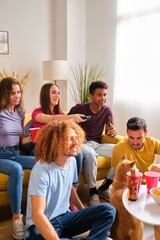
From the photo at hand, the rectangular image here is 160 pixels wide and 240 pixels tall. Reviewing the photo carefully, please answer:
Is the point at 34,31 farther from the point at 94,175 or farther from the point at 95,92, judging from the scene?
the point at 94,175

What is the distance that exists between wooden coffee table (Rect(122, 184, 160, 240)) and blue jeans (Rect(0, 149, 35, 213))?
84 cm

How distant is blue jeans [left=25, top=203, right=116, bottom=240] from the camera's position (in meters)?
1.61

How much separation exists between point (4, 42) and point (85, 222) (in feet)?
9.86

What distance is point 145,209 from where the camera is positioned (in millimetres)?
1478

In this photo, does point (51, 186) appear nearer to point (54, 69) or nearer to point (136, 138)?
point (136, 138)

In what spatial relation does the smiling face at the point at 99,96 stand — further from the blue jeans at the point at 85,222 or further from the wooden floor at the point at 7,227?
the blue jeans at the point at 85,222

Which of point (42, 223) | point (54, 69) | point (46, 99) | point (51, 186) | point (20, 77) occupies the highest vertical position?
point (54, 69)

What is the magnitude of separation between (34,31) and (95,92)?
1878 millimetres

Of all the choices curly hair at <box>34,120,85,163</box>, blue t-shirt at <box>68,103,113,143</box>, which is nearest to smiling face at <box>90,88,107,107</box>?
blue t-shirt at <box>68,103,113,143</box>

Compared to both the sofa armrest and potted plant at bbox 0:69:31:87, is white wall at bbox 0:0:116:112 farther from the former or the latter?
the sofa armrest

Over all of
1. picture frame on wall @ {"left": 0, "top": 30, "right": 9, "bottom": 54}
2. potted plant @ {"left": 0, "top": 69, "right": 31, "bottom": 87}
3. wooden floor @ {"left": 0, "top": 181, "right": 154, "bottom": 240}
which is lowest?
wooden floor @ {"left": 0, "top": 181, "right": 154, "bottom": 240}

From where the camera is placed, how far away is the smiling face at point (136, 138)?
7.07 feet

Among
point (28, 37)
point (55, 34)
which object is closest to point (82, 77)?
point (55, 34)

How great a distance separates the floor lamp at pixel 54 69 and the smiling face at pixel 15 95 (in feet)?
4.74
